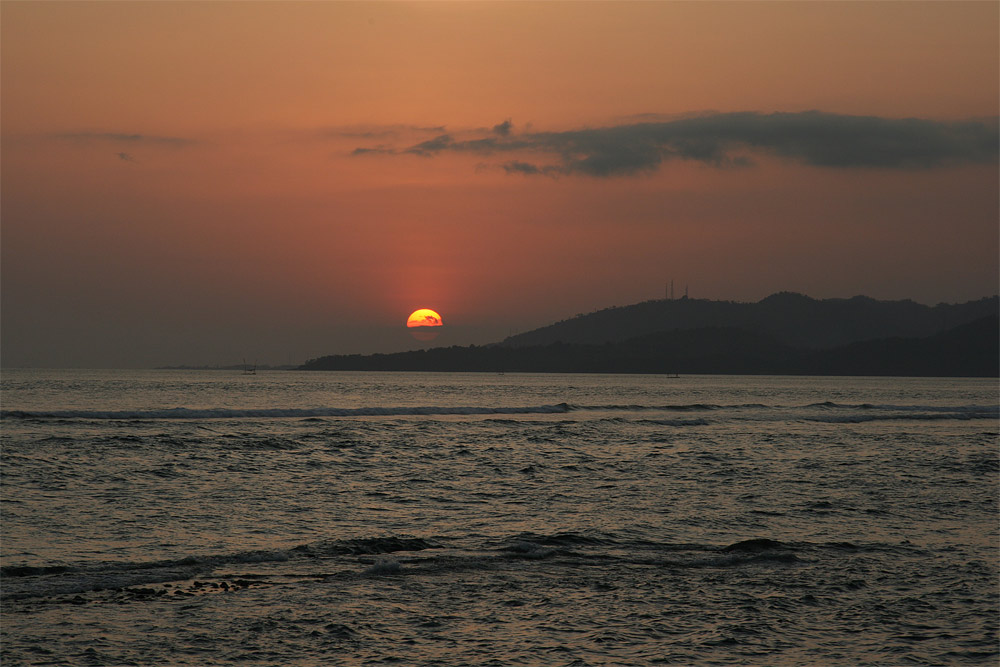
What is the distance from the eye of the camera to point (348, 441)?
155 feet

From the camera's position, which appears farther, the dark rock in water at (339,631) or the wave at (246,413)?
the wave at (246,413)

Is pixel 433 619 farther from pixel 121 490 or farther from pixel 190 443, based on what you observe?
pixel 190 443

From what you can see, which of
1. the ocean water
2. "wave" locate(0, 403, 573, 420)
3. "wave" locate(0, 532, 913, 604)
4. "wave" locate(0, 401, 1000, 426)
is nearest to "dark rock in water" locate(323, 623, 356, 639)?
the ocean water

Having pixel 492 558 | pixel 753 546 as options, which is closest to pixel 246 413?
pixel 492 558

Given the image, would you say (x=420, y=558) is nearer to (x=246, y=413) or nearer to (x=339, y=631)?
(x=339, y=631)

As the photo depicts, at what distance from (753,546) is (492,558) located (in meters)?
5.72

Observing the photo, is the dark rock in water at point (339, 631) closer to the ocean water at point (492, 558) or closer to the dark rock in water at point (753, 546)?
the ocean water at point (492, 558)

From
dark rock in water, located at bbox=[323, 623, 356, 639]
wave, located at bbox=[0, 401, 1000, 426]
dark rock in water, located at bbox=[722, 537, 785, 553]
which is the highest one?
dark rock in water, located at bbox=[323, 623, 356, 639]

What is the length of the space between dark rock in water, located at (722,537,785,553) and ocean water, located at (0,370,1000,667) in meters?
0.08

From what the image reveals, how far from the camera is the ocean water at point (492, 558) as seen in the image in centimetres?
1175

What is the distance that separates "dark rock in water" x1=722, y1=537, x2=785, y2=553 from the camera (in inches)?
718

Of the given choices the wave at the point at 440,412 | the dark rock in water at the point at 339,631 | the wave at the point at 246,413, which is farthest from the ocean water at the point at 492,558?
the wave at the point at 440,412

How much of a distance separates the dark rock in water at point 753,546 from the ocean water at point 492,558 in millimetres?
81

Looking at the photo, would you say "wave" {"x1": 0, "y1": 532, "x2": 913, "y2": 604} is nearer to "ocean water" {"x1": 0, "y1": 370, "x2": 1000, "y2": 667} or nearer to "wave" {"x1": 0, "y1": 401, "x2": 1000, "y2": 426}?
"ocean water" {"x1": 0, "y1": 370, "x2": 1000, "y2": 667}
